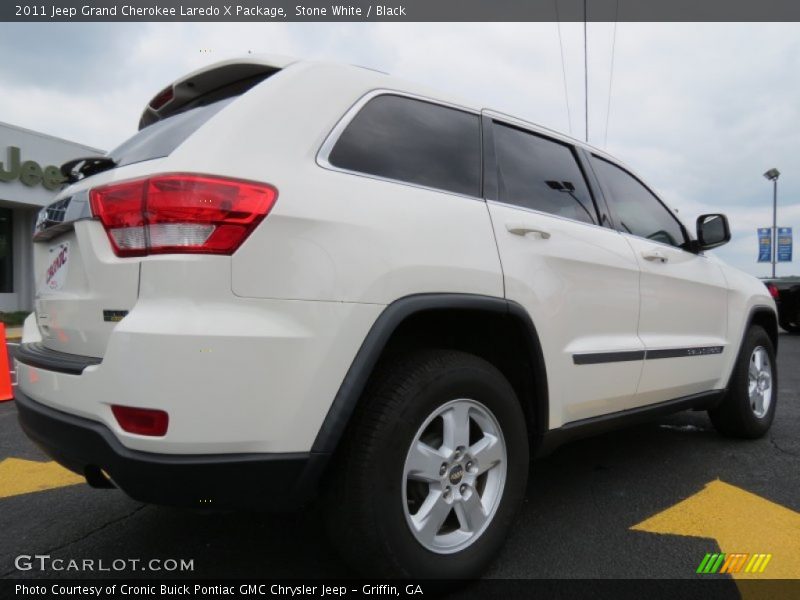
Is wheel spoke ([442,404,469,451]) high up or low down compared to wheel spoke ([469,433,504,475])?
up

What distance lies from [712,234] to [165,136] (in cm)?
317

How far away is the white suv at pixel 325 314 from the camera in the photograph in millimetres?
1546

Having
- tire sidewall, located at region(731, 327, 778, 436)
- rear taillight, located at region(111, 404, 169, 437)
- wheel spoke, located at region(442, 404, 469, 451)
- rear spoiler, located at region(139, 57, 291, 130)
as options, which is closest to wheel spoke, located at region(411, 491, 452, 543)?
wheel spoke, located at region(442, 404, 469, 451)

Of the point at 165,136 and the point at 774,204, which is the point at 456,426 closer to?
the point at 165,136

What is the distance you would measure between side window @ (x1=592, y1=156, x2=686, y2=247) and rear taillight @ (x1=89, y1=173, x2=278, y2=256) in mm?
2114

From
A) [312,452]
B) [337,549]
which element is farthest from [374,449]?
[337,549]

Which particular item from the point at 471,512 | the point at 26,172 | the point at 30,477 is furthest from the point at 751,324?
the point at 26,172

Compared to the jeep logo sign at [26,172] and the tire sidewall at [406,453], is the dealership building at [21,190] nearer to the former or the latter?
the jeep logo sign at [26,172]

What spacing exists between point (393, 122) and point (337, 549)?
4.72 ft

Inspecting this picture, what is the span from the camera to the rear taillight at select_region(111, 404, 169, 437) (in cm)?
151

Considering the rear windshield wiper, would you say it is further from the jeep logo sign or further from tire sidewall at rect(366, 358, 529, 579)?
the jeep logo sign

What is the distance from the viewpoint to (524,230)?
2291 millimetres

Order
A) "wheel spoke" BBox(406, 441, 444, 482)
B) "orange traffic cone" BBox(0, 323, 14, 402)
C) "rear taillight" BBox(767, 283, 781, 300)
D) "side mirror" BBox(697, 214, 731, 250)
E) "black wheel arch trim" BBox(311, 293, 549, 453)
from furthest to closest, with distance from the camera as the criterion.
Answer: "rear taillight" BBox(767, 283, 781, 300) < "orange traffic cone" BBox(0, 323, 14, 402) < "side mirror" BBox(697, 214, 731, 250) < "wheel spoke" BBox(406, 441, 444, 482) < "black wheel arch trim" BBox(311, 293, 549, 453)

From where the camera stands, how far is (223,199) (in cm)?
158
